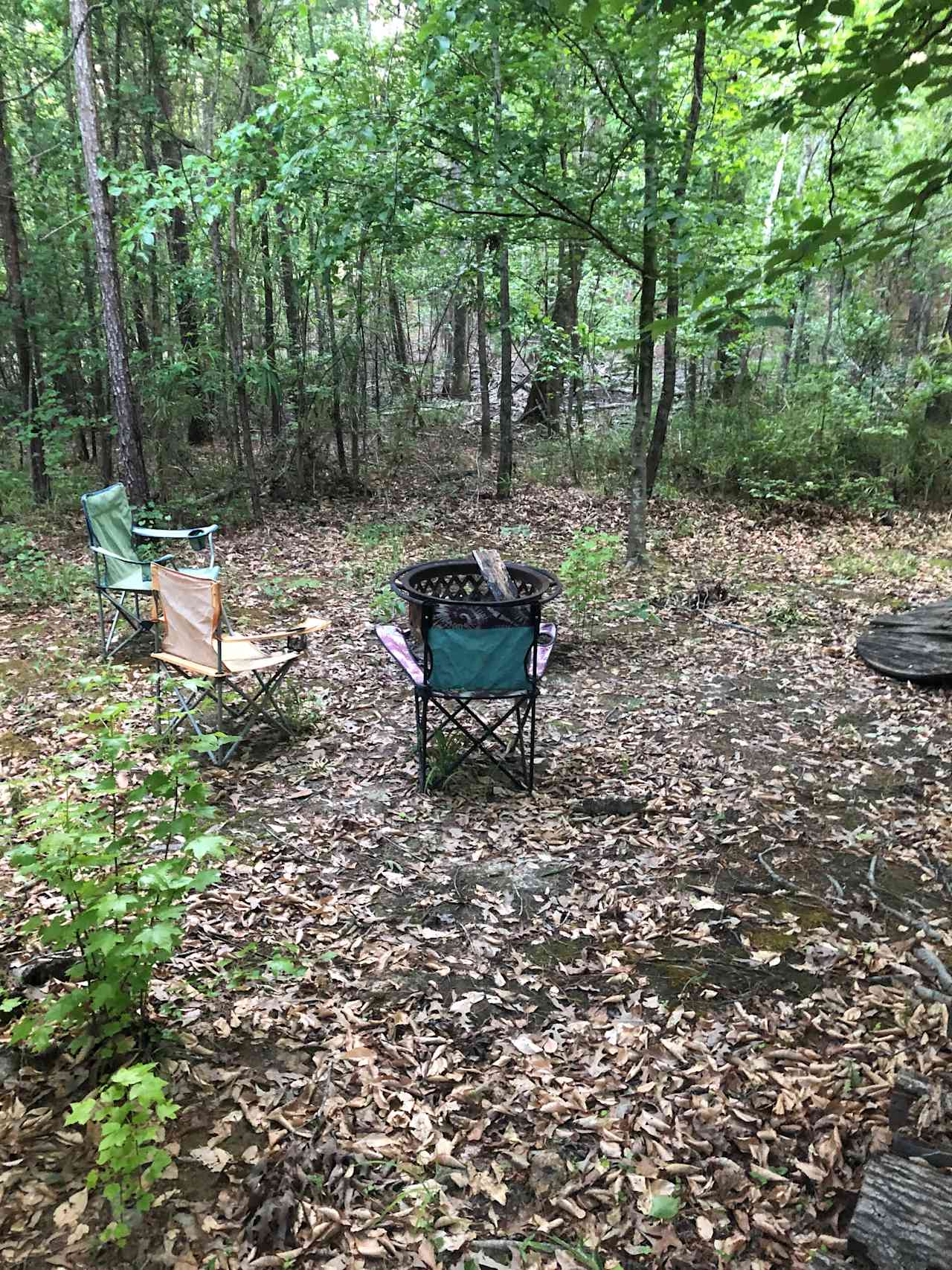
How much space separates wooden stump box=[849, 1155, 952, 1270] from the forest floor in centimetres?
21

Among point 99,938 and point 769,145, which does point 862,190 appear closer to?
point 99,938

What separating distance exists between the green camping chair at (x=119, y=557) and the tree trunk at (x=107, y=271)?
62.4 inches

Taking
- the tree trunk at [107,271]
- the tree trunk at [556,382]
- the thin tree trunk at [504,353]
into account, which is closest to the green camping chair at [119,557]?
the tree trunk at [107,271]

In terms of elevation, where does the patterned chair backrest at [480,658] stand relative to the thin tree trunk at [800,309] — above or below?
below

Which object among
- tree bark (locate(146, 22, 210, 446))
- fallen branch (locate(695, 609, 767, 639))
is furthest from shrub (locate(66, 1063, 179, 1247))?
tree bark (locate(146, 22, 210, 446))

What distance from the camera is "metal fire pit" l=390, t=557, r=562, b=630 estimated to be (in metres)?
3.93

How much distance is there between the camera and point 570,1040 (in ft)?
7.77

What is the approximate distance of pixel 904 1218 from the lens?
5.21ft

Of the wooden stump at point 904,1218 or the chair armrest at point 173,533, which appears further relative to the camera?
the chair armrest at point 173,533

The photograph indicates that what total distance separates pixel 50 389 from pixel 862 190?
880 cm

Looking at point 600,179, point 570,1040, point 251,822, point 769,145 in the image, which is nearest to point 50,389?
point 600,179

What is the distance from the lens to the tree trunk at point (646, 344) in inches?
205

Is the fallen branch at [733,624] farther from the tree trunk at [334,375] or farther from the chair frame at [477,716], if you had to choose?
the tree trunk at [334,375]

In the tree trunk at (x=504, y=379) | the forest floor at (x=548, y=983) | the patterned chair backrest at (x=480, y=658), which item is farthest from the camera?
the tree trunk at (x=504, y=379)
